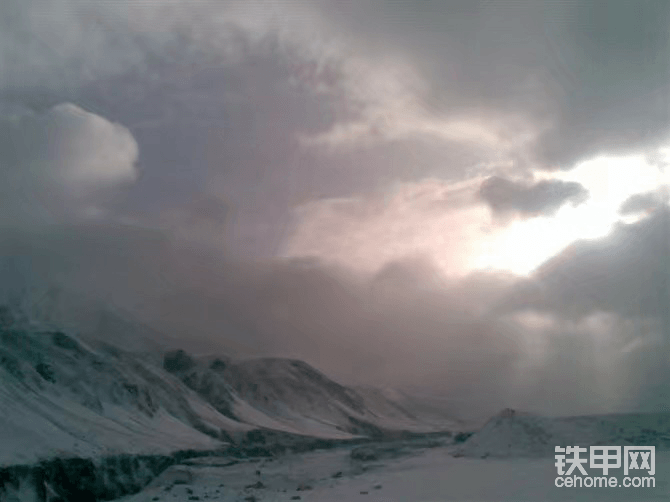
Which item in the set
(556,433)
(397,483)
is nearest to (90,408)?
(397,483)

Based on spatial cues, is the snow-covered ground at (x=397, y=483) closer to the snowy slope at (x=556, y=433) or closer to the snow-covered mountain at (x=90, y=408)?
the snowy slope at (x=556, y=433)

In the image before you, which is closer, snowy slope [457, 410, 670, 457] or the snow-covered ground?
the snow-covered ground

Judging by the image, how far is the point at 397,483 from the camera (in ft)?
235

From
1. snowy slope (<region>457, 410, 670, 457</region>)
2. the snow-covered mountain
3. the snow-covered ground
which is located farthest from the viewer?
the snow-covered mountain

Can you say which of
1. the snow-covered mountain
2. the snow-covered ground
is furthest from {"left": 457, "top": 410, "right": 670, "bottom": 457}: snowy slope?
the snow-covered mountain

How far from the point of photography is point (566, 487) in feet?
188

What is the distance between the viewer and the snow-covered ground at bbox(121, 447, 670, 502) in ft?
190

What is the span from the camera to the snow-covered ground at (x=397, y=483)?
5803 cm

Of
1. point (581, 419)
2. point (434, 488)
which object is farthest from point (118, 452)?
point (581, 419)

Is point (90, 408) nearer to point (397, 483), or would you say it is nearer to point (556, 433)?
point (397, 483)

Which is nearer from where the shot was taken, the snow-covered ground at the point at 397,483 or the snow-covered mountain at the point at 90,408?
the snow-covered ground at the point at 397,483

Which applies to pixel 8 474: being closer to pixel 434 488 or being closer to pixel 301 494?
pixel 301 494

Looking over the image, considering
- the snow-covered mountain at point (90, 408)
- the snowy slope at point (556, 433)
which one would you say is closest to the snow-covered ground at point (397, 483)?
the snowy slope at point (556, 433)

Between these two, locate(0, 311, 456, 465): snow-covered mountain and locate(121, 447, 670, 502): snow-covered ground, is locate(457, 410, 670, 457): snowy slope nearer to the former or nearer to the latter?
locate(121, 447, 670, 502): snow-covered ground
